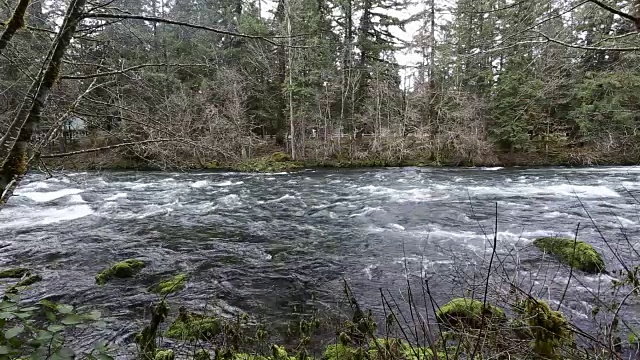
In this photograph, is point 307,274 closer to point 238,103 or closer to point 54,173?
point 54,173

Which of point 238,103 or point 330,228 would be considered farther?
point 238,103

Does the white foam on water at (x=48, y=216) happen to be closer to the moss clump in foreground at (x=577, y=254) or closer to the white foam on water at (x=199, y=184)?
the white foam on water at (x=199, y=184)

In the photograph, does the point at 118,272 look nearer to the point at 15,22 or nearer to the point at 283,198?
the point at 15,22

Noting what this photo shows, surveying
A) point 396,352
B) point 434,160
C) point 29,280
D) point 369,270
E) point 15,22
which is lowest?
point 369,270

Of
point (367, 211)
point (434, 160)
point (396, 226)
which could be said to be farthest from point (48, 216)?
point (434, 160)

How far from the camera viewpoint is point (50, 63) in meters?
1.81

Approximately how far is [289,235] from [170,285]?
363cm

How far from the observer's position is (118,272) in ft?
20.6

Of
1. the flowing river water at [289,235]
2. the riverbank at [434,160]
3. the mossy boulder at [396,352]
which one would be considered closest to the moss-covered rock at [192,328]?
the flowing river water at [289,235]

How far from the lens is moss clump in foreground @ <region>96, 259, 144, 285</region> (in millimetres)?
6074

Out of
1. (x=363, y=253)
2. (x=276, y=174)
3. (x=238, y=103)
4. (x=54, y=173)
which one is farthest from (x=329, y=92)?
(x=54, y=173)

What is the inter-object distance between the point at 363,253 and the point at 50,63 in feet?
21.5

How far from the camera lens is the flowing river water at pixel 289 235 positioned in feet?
18.6

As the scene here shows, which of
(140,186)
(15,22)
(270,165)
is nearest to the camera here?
(15,22)
